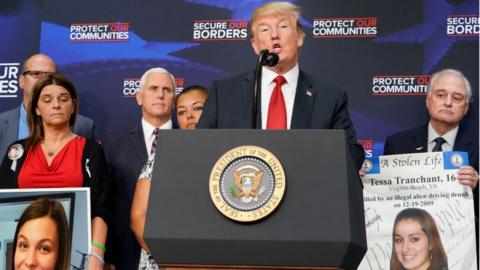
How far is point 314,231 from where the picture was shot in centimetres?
194

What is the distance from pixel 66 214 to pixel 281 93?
4.69 ft

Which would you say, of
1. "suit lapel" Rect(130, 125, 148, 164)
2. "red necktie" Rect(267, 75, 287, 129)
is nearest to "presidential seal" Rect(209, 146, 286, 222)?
"red necktie" Rect(267, 75, 287, 129)

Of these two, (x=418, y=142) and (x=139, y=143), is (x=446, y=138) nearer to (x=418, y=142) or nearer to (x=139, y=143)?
(x=418, y=142)

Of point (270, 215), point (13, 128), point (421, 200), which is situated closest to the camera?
point (270, 215)

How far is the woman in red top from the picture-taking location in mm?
3982

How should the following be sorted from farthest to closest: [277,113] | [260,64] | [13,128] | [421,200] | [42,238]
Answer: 1. [13,128]
2. [421,200]
3. [42,238]
4. [277,113]
5. [260,64]

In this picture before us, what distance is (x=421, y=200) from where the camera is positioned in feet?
13.6

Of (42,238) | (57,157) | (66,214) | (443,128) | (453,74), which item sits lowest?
(42,238)

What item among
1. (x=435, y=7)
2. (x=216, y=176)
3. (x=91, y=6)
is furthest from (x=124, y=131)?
(x=216, y=176)

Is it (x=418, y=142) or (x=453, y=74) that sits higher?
(x=453, y=74)

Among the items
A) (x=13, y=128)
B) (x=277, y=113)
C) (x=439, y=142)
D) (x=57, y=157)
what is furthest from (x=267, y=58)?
(x=13, y=128)

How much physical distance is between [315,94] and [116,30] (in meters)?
3.29

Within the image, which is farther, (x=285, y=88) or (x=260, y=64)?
(x=285, y=88)

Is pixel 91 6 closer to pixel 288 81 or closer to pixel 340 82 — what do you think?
pixel 340 82
